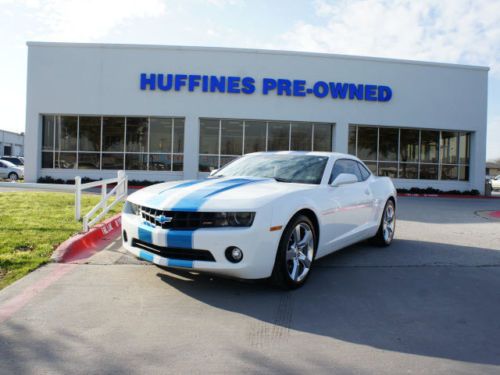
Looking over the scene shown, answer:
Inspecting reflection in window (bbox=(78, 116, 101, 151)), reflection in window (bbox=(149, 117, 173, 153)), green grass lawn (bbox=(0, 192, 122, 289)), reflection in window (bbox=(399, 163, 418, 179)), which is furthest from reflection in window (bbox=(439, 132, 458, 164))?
green grass lawn (bbox=(0, 192, 122, 289))

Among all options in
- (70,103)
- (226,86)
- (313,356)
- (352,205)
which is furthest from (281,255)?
(70,103)

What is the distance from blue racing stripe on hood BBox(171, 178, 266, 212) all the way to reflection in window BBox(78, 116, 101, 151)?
17.7 meters

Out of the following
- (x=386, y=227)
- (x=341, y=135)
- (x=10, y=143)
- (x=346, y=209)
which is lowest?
(x=386, y=227)

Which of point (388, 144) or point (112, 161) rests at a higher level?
point (388, 144)

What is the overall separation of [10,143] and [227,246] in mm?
75291

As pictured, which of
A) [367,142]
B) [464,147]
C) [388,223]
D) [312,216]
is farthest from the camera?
[464,147]

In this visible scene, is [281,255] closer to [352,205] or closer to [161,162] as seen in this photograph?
[352,205]

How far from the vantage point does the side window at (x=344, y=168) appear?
17.7 feet

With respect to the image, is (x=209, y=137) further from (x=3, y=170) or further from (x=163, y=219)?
(x=163, y=219)

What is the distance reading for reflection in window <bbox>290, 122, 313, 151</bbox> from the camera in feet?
69.1

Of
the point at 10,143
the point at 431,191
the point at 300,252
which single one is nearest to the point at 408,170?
the point at 431,191

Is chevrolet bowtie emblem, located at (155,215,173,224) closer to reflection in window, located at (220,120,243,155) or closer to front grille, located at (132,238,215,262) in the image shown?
front grille, located at (132,238,215,262)

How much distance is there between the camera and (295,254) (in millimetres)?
4324

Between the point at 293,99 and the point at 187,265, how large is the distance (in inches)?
686
